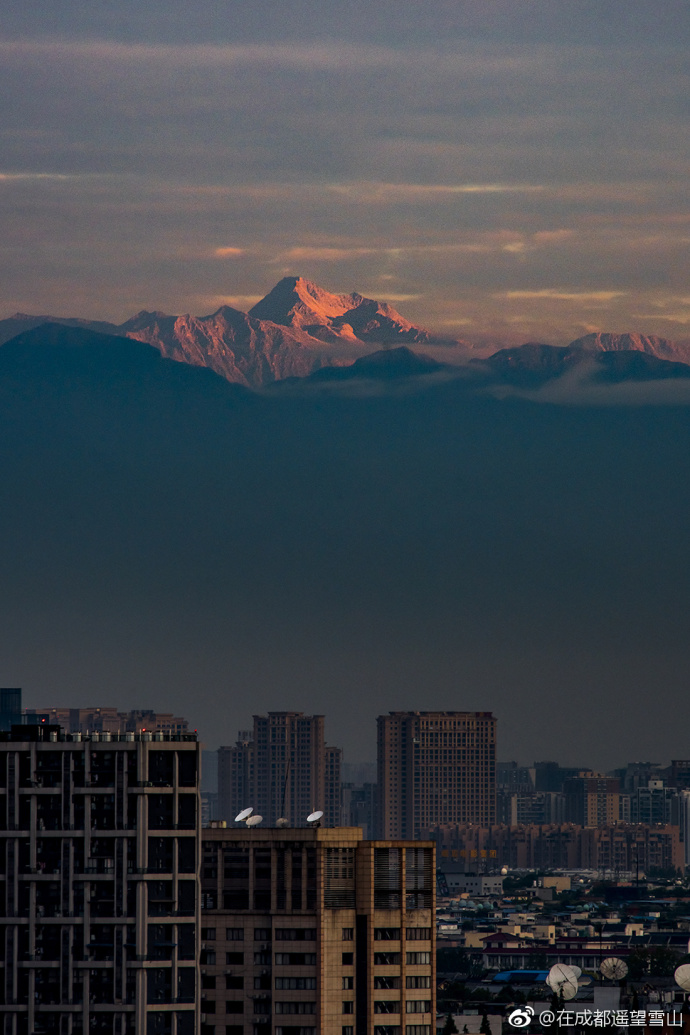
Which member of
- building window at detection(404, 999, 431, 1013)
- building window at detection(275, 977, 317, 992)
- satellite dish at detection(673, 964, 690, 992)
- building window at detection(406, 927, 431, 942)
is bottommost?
building window at detection(404, 999, 431, 1013)

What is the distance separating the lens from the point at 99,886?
46.9 metres

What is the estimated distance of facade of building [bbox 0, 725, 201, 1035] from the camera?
4644cm

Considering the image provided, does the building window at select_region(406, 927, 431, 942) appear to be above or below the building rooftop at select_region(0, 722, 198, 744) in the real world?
below

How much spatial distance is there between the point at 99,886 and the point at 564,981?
34.4 ft

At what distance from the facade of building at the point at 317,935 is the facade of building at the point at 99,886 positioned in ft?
27.5

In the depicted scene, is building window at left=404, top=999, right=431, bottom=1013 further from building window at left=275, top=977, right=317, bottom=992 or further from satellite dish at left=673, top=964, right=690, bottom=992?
satellite dish at left=673, top=964, right=690, bottom=992

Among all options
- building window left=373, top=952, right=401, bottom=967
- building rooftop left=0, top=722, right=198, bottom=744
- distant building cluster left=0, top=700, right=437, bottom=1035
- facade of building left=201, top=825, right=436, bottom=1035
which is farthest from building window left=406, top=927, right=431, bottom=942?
building rooftop left=0, top=722, right=198, bottom=744

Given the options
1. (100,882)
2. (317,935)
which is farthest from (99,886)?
(317,935)

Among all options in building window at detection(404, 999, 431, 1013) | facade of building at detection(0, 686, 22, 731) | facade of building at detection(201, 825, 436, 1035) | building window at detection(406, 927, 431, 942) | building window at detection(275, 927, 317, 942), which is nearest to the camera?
facade of building at detection(201, 825, 436, 1035)

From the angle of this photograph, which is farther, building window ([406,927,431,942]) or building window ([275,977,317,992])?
building window ([406,927,431,942])

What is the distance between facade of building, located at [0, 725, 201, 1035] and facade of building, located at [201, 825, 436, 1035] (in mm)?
8382

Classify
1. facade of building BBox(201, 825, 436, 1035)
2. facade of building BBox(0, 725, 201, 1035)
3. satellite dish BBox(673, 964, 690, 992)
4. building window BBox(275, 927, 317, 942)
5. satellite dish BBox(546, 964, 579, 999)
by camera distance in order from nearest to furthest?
facade of building BBox(0, 725, 201, 1035) < satellite dish BBox(673, 964, 690, 992) < satellite dish BBox(546, 964, 579, 999) < facade of building BBox(201, 825, 436, 1035) < building window BBox(275, 927, 317, 942)

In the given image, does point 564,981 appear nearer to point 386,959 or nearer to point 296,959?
point 386,959

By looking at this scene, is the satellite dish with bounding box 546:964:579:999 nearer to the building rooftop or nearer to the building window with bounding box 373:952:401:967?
the building window with bounding box 373:952:401:967
